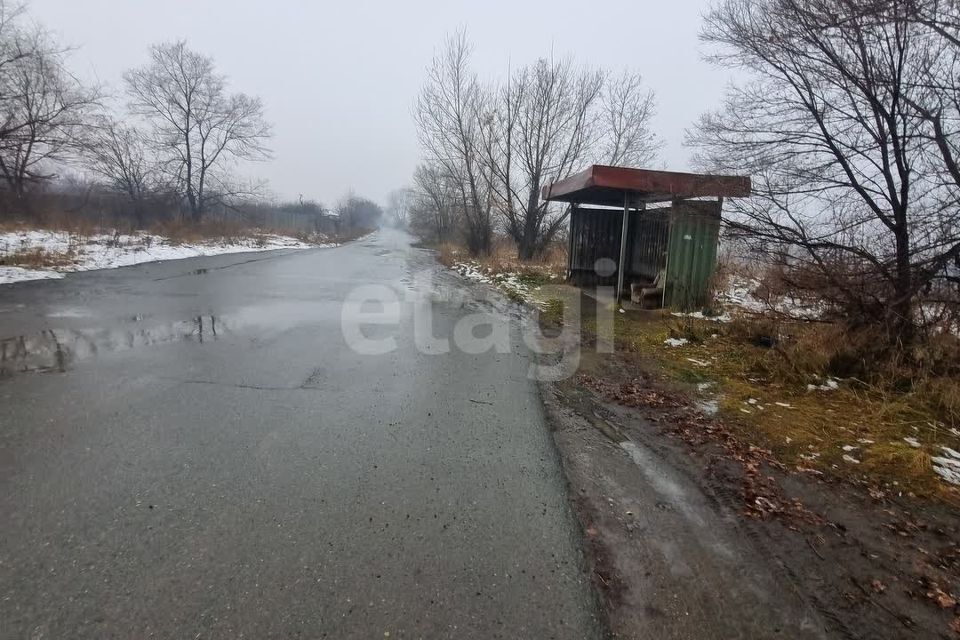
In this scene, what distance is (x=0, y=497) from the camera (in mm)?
2551

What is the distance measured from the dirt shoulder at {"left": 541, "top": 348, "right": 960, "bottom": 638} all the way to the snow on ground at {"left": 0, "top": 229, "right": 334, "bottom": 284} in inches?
527

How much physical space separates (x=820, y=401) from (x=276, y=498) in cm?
502

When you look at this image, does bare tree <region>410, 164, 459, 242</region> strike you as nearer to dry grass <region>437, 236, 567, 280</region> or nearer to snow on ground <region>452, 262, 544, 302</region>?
dry grass <region>437, 236, 567, 280</region>

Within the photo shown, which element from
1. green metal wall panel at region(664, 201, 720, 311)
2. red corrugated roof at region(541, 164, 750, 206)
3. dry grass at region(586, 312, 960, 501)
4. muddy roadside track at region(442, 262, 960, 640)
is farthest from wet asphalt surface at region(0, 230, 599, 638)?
green metal wall panel at region(664, 201, 720, 311)

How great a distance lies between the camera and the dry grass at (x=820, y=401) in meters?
3.36

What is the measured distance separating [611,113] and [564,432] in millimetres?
20067

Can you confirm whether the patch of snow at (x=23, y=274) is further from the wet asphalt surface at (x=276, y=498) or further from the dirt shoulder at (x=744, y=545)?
the dirt shoulder at (x=744, y=545)

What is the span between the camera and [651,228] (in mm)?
11742

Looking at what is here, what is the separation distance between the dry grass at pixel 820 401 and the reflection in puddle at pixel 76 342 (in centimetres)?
640

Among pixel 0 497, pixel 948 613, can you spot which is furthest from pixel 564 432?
pixel 0 497

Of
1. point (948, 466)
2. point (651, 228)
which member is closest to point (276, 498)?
point (948, 466)

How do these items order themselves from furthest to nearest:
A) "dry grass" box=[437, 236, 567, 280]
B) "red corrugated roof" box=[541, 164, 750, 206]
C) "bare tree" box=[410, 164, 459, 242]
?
"bare tree" box=[410, 164, 459, 242], "dry grass" box=[437, 236, 567, 280], "red corrugated roof" box=[541, 164, 750, 206]

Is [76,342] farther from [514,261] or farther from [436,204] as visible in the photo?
[436,204]

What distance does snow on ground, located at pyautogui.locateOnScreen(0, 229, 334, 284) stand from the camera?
11.5m
